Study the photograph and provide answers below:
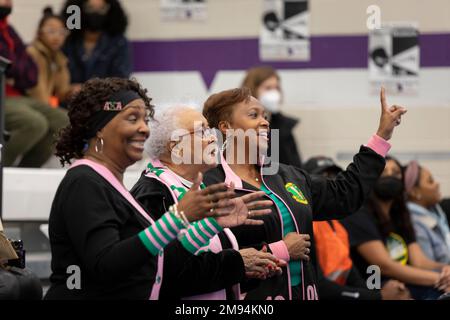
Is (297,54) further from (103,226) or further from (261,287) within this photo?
(103,226)

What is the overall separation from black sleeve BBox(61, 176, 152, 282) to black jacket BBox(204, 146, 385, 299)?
923mm

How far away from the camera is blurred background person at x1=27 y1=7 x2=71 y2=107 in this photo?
8.15 m

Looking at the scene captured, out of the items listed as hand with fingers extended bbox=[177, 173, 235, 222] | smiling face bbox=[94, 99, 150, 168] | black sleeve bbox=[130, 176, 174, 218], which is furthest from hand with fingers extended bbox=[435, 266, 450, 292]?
hand with fingers extended bbox=[177, 173, 235, 222]

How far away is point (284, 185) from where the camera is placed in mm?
4730

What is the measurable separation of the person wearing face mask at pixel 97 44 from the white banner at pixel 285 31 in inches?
48.9

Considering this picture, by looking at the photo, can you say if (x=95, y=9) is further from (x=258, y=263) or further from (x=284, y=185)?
(x=258, y=263)

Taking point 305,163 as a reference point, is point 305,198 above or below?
above

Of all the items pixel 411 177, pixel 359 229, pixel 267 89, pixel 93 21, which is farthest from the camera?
pixel 93 21

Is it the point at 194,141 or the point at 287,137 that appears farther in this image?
the point at 287,137

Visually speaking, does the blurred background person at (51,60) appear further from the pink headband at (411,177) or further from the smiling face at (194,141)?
the smiling face at (194,141)

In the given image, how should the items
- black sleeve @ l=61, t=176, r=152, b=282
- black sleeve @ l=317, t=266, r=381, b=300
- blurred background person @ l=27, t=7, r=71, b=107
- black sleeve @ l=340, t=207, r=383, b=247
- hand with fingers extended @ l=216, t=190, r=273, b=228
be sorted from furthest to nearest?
blurred background person @ l=27, t=7, r=71, b=107 → black sleeve @ l=340, t=207, r=383, b=247 → black sleeve @ l=317, t=266, r=381, b=300 → hand with fingers extended @ l=216, t=190, r=273, b=228 → black sleeve @ l=61, t=176, r=152, b=282

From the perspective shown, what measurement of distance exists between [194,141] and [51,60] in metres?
4.10

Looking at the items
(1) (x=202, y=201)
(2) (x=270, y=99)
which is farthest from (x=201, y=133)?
(2) (x=270, y=99)

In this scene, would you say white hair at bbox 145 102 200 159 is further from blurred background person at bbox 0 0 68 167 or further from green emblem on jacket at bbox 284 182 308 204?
blurred background person at bbox 0 0 68 167
